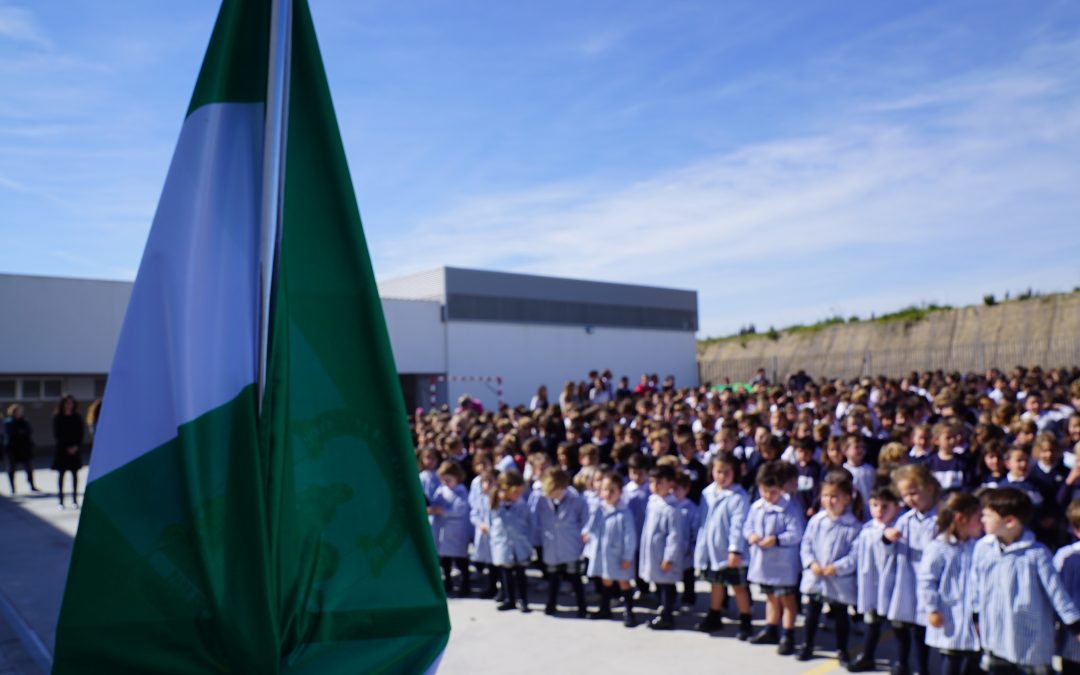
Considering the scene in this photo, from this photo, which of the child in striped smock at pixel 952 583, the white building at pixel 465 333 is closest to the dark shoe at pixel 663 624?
the child in striped smock at pixel 952 583

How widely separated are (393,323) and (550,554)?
2044 cm

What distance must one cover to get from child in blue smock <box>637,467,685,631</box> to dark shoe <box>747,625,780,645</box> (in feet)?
2.46

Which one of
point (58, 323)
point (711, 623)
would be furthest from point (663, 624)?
point (58, 323)

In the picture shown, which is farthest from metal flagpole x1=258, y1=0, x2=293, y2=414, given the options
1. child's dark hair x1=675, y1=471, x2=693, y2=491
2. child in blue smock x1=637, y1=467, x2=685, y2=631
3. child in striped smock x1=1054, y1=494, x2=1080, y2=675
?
child's dark hair x1=675, y1=471, x2=693, y2=491

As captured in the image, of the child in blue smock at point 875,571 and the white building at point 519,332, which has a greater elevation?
the white building at point 519,332

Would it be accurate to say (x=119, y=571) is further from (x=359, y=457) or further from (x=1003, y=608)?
(x=1003, y=608)

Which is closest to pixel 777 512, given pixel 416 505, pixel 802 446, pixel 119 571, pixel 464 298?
pixel 802 446

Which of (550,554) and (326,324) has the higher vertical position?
(326,324)

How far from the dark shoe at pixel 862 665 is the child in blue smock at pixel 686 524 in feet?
5.38

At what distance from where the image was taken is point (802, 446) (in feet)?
25.2

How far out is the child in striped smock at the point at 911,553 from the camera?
5.34 meters

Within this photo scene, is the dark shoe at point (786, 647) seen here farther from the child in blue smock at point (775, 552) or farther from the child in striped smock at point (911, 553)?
the child in striped smock at point (911, 553)

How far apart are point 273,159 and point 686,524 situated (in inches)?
209

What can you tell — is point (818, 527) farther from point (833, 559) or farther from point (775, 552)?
point (775, 552)
